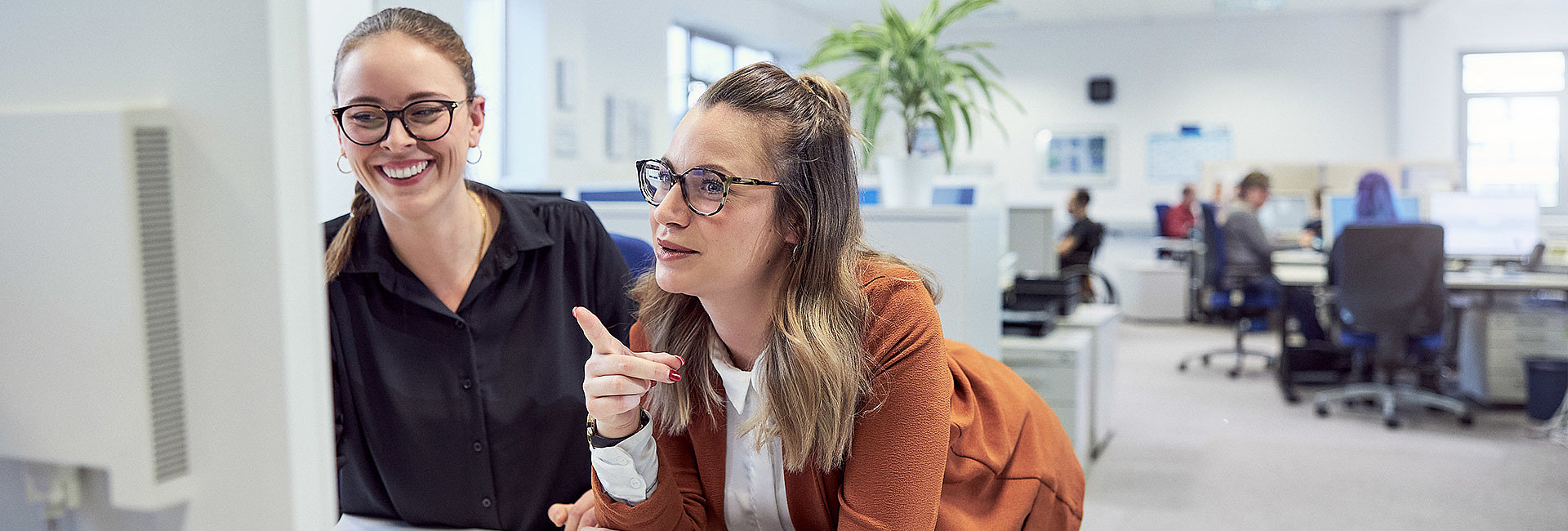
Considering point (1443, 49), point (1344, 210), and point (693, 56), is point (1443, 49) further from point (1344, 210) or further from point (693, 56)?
point (693, 56)

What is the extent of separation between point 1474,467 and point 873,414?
3.59 m

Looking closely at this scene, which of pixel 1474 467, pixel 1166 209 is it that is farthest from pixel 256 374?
pixel 1166 209

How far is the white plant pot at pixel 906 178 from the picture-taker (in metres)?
2.71

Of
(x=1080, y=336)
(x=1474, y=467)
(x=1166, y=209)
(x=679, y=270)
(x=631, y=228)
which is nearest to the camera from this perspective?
(x=679, y=270)

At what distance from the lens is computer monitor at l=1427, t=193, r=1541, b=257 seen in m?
4.87

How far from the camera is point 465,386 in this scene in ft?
3.82

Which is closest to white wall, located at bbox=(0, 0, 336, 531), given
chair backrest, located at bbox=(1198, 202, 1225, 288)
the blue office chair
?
the blue office chair

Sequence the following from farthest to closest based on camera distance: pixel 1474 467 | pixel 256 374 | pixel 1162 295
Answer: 1. pixel 1162 295
2. pixel 1474 467
3. pixel 256 374

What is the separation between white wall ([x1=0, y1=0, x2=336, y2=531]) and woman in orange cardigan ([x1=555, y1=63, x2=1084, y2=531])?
44 cm

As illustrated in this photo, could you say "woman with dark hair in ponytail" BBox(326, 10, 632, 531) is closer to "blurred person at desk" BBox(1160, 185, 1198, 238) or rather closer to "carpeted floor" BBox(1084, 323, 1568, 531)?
"carpeted floor" BBox(1084, 323, 1568, 531)

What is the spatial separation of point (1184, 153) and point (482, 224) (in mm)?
9406

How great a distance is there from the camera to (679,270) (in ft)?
3.14

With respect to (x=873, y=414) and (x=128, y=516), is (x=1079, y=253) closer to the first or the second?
(x=873, y=414)

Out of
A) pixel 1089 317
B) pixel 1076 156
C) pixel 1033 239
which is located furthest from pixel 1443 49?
pixel 1089 317
